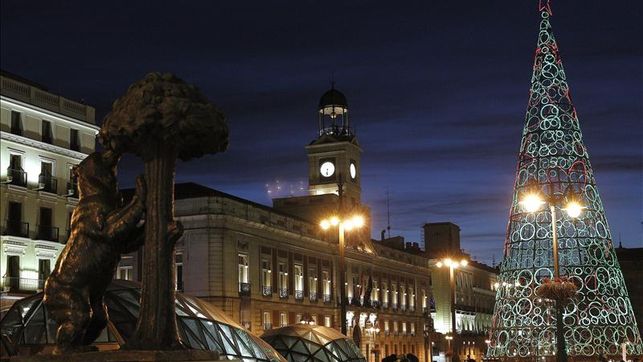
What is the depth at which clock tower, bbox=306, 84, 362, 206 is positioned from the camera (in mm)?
83750

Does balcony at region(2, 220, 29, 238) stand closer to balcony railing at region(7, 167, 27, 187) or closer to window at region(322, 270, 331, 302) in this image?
balcony railing at region(7, 167, 27, 187)

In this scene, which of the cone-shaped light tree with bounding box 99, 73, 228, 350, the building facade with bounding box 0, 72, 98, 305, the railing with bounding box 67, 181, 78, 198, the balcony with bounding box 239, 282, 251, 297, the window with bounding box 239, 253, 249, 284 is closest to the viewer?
the cone-shaped light tree with bounding box 99, 73, 228, 350

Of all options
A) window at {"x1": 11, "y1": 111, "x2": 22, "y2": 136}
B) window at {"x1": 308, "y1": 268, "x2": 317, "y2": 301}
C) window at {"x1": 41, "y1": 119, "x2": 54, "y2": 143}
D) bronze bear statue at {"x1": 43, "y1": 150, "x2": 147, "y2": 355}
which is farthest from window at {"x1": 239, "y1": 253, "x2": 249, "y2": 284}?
bronze bear statue at {"x1": 43, "y1": 150, "x2": 147, "y2": 355}

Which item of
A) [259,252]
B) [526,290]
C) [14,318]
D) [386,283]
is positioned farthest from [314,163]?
[14,318]

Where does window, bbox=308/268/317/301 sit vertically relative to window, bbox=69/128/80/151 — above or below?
below

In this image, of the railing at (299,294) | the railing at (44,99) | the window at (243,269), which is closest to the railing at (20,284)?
the railing at (44,99)

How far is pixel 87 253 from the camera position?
10359 millimetres

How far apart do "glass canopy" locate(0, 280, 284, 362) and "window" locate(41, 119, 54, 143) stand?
91.8ft

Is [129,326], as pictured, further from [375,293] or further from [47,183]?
[375,293]

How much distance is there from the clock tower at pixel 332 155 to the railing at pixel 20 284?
38338 millimetres

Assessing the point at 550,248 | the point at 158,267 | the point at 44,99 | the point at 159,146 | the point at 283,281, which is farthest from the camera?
the point at 283,281

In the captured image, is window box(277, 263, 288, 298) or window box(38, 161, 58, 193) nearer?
window box(38, 161, 58, 193)

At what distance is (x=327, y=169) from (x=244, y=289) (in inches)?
1029

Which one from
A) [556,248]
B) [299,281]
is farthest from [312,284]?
[556,248]
